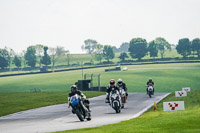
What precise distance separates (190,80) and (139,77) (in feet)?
54.0

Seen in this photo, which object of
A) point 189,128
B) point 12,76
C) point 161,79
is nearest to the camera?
point 189,128

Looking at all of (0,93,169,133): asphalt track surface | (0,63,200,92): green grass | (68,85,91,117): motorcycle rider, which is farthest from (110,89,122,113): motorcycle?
(0,63,200,92): green grass

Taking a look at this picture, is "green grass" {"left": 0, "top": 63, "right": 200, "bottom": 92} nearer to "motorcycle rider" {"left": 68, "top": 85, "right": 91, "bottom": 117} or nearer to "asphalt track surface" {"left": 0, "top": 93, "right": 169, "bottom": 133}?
"asphalt track surface" {"left": 0, "top": 93, "right": 169, "bottom": 133}

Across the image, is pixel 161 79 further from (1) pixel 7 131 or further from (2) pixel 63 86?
(1) pixel 7 131

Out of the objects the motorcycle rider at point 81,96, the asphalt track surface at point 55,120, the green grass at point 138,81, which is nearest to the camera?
the asphalt track surface at point 55,120

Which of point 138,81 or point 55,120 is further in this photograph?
point 138,81

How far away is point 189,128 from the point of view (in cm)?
1711

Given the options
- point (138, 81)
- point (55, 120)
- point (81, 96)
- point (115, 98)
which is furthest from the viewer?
point (138, 81)

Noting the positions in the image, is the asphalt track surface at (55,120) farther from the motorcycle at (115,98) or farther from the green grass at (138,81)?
the green grass at (138,81)

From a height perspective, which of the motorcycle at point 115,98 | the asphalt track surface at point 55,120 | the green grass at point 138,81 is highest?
the motorcycle at point 115,98

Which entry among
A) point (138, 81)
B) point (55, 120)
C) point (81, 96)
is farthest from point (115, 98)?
point (138, 81)

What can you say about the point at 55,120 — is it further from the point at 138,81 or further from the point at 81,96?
the point at 138,81

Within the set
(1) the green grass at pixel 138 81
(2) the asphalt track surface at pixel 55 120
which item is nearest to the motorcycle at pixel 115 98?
(2) the asphalt track surface at pixel 55 120

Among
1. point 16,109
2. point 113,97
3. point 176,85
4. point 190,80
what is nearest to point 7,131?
point 113,97
